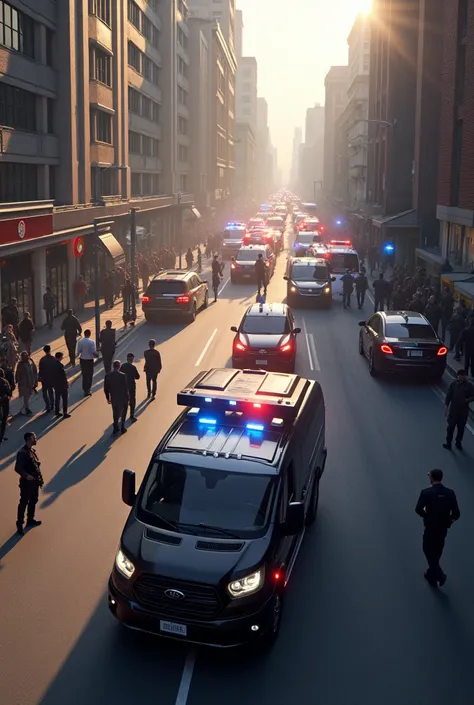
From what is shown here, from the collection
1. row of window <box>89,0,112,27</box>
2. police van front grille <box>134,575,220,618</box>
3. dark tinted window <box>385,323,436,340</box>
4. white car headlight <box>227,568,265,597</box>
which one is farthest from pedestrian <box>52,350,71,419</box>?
row of window <box>89,0,112,27</box>

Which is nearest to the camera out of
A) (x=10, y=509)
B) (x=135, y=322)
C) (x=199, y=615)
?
(x=199, y=615)

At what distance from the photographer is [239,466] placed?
346 inches

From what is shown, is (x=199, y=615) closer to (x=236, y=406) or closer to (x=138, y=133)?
(x=236, y=406)

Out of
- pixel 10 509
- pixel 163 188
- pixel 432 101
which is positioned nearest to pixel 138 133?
pixel 163 188

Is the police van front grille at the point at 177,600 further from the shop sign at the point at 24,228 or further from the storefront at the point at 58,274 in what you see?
the storefront at the point at 58,274

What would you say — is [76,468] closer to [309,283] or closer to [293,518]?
[293,518]


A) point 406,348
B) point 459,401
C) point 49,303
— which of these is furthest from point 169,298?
point 459,401

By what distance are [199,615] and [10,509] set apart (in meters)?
5.26

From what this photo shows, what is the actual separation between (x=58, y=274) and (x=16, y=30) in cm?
900

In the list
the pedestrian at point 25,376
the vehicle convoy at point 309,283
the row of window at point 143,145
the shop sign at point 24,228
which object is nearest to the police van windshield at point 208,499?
the pedestrian at point 25,376

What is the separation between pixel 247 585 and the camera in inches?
306

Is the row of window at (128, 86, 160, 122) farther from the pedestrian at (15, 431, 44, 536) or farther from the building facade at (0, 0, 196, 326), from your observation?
the pedestrian at (15, 431, 44, 536)

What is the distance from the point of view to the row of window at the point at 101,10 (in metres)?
37.2

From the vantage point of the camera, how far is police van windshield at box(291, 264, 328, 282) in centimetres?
3469
